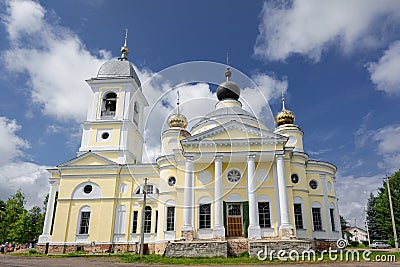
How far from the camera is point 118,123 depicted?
1229 inches

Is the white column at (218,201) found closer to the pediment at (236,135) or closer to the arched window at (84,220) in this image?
the pediment at (236,135)

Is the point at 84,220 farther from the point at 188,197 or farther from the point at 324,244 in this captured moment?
the point at 324,244

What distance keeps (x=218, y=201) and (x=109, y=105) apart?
16793 millimetres

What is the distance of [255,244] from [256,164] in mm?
6081

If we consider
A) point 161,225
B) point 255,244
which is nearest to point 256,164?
→ point 255,244

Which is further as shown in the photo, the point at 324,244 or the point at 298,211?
the point at 324,244

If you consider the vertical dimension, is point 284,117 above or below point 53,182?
above

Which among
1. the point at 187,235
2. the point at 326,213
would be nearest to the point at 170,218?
the point at 187,235

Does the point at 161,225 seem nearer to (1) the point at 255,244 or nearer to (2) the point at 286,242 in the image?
(1) the point at 255,244

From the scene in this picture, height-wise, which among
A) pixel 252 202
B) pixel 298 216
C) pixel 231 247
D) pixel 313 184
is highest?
pixel 313 184

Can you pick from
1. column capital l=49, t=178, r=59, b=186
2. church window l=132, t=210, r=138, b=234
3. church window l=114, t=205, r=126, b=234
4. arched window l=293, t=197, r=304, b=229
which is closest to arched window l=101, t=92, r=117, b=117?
column capital l=49, t=178, r=59, b=186

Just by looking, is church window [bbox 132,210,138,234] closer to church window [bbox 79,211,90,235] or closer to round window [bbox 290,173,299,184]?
church window [bbox 79,211,90,235]

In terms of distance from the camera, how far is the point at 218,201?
22.2 metres

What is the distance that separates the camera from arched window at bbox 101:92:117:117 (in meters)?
32.3
